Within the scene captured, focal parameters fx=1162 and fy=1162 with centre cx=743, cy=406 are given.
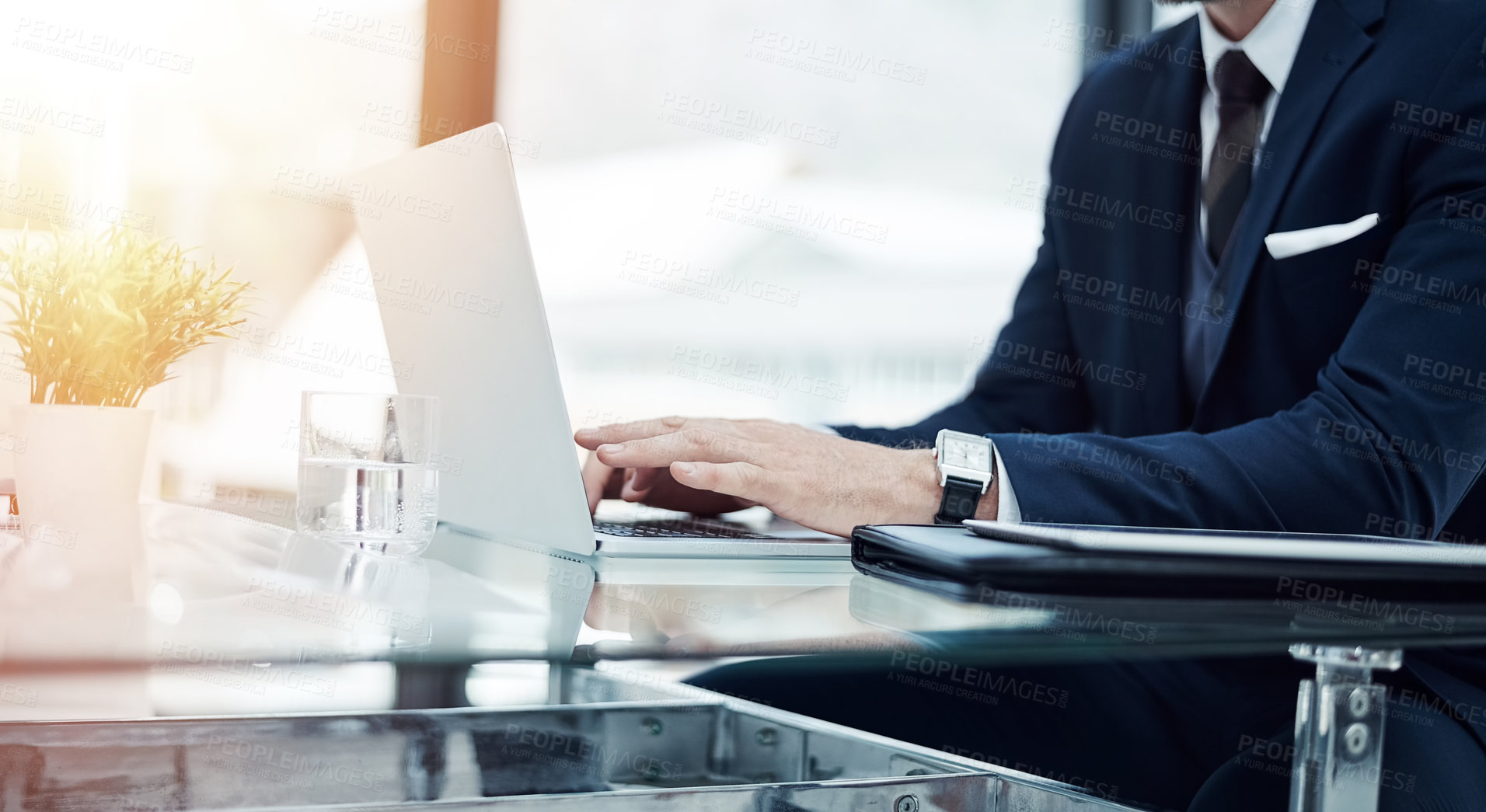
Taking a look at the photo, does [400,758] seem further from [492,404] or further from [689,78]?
[689,78]

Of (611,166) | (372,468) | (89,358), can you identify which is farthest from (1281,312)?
(611,166)

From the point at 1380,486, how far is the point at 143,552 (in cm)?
100

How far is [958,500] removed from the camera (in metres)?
0.98

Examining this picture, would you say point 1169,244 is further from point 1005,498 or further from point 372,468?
point 372,468

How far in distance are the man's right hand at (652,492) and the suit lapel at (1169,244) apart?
59 cm

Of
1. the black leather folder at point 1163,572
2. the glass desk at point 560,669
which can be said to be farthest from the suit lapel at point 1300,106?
the black leather folder at point 1163,572

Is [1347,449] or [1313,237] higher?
[1313,237]

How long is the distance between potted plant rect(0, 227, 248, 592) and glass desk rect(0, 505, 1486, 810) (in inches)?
6.6

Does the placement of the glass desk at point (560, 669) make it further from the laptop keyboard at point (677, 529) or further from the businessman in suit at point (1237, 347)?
the laptop keyboard at point (677, 529)

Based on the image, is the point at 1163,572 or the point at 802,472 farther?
the point at 802,472

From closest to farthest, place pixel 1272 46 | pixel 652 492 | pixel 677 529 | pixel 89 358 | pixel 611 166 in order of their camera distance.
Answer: pixel 89 358, pixel 677 529, pixel 652 492, pixel 1272 46, pixel 611 166

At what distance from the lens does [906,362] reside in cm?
405

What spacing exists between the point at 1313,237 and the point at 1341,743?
2.90 ft

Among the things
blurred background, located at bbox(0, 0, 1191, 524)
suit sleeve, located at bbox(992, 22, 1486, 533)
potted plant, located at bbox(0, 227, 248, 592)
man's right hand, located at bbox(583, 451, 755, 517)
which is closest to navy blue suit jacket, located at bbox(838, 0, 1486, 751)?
suit sleeve, located at bbox(992, 22, 1486, 533)
